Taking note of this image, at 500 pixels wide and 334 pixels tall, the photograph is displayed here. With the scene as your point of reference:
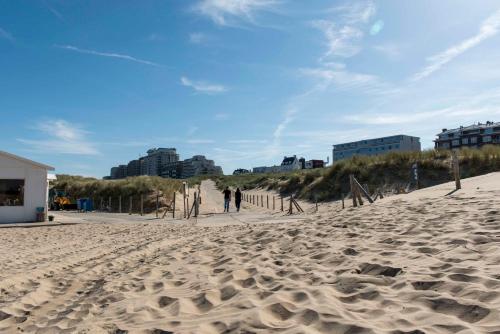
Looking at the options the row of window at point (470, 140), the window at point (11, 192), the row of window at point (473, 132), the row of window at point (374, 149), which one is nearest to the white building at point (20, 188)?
the window at point (11, 192)

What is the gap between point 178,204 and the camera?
3481cm

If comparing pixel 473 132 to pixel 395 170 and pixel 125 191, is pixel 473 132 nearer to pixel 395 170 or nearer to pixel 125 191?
pixel 395 170

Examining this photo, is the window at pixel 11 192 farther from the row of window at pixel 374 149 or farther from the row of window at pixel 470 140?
the row of window at pixel 374 149

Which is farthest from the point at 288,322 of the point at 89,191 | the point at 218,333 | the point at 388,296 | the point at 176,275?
the point at 89,191

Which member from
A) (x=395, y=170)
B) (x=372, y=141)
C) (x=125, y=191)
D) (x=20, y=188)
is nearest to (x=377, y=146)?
(x=372, y=141)

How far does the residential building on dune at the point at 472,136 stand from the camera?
279ft

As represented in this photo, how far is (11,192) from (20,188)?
515mm

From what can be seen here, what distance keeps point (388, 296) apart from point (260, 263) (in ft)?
8.50

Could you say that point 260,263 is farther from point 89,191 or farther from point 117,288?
point 89,191

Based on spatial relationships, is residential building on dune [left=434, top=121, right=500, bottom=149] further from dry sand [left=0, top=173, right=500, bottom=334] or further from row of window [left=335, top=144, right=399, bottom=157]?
dry sand [left=0, top=173, right=500, bottom=334]

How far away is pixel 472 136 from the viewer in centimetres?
8819

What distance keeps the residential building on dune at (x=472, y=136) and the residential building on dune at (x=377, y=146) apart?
11.3 m

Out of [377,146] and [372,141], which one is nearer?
[377,146]

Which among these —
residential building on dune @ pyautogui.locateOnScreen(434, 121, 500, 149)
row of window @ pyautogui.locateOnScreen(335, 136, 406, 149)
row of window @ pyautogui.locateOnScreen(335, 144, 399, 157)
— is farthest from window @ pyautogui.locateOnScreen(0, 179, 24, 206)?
row of window @ pyautogui.locateOnScreen(335, 136, 406, 149)
